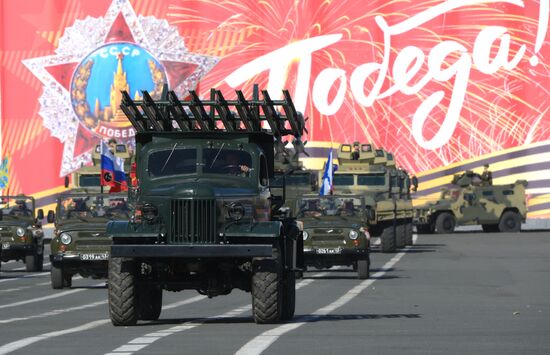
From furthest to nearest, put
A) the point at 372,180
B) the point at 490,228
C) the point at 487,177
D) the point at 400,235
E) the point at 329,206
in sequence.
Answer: the point at 490,228
the point at 487,177
the point at 372,180
the point at 400,235
the point at 329,206

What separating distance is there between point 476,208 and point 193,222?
50362 mm

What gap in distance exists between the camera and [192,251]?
65.5 ft

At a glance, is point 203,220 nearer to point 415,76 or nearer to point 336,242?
point 336,242

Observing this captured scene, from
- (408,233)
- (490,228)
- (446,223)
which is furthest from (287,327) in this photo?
(490,228)

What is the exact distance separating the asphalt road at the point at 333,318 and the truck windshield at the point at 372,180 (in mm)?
13559

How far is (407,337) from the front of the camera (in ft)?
58.5

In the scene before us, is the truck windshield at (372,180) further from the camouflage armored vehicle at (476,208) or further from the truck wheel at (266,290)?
the truck wheel at (266,290)

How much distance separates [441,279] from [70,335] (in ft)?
55.4

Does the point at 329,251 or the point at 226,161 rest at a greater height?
the point at 226,161

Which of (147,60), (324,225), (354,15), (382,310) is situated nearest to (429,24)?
(354,15)

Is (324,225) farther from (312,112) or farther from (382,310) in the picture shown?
(312,112)

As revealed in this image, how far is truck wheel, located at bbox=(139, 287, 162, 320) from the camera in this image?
2147cm

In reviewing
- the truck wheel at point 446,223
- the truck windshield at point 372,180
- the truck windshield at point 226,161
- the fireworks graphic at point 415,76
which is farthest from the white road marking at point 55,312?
the fireworks graphic at point 415,76

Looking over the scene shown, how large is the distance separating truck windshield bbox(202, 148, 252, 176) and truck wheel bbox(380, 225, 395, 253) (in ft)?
96.7
